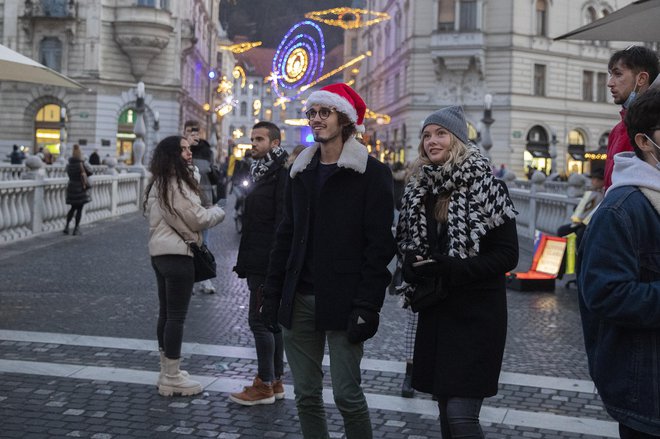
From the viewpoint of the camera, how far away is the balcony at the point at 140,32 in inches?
1807

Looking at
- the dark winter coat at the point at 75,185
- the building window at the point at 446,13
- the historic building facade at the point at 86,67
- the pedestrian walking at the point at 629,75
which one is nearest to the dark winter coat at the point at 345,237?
the pedestrian walking at the point at 629,75

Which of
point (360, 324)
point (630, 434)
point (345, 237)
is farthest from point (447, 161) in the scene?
point (630, 434)

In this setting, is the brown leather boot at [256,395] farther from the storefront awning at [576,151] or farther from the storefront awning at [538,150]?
the storefront awning at [576,151]

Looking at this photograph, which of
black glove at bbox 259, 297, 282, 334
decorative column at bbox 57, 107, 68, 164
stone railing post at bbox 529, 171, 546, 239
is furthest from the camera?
decorative column at bbox 57, 107, 68, 164

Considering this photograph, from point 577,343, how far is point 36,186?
1199 centimetres

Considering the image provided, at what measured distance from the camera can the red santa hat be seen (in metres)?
4.10

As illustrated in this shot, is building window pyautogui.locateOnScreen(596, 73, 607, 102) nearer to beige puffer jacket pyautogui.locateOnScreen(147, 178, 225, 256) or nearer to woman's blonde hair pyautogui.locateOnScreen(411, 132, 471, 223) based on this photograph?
beige puffer jacket pyautogui.locateOnScreen(147, 178, 225, 256)

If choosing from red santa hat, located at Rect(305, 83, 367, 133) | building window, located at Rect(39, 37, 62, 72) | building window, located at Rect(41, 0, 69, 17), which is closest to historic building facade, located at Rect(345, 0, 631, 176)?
building window, located at Rect(39, 37, 62, 72)

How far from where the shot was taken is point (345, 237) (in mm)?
3973

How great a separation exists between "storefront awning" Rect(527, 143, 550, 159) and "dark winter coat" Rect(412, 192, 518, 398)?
48.4 meters

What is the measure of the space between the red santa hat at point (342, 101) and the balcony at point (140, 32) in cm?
4402

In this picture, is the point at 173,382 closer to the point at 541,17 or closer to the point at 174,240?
the point at 174,240

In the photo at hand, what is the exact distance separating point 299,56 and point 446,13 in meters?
31.1

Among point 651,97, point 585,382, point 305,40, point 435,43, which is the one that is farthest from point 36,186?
point 435,43
